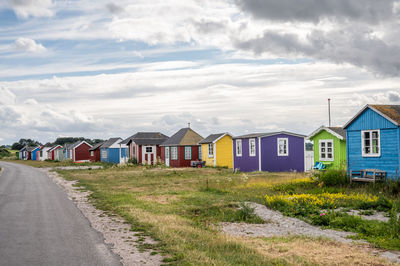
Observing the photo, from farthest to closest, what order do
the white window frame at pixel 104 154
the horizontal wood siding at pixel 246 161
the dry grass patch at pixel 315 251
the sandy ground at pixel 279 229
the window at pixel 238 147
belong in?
1. the white window frame at pixel 104 154
2. the window at pixel 238 147
3. the horizontal wood siding at pixel 246 161
4. the sandy ground at pixel 279 229
5. the dry grass patch at pixel 315 251

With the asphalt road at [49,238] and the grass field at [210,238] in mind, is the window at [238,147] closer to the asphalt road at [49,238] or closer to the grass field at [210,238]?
the grass field at [210,238]

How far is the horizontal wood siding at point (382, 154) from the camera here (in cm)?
2050

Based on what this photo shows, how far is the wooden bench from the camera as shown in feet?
65.6

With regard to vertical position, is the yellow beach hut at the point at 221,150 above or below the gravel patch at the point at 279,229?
above

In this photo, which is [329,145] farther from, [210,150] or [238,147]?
[210,150]

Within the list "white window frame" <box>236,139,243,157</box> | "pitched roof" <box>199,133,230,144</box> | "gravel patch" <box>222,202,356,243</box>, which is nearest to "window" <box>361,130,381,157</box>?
"gravel patch" <box>222,202,356,243</box>

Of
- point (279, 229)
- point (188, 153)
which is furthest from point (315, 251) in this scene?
point (188, 153)

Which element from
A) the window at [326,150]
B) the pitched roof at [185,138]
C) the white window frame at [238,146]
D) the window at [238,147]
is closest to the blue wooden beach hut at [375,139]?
the window at [326,150]

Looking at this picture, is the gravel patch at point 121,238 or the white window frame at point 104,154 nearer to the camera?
the gravel patch at point 121,238

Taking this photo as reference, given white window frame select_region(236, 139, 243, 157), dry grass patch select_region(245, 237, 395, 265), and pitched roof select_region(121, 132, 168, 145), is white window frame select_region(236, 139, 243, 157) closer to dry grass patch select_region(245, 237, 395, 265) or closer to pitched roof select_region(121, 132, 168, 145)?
pitched roof select_region(121, 132, 168, 145)

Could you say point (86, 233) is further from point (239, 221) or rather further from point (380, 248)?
point (380, 248)

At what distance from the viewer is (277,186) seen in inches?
771

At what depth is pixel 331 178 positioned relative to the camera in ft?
67.2

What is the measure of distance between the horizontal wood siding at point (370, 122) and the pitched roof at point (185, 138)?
24.8 meters
